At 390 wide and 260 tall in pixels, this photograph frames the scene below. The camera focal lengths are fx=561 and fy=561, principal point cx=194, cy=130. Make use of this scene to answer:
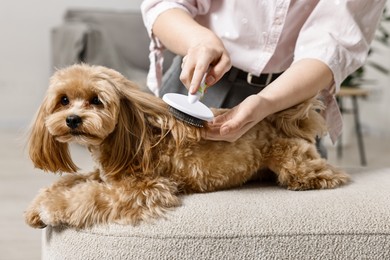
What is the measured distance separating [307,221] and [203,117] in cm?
24

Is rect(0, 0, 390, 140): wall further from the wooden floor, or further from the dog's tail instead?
the dog's tail

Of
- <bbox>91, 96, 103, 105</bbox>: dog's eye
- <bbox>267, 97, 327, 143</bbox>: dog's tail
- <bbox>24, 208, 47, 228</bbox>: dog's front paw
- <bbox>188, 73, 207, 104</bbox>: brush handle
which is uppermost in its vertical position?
<bbox>188, 73, 207, 104</bbox>: brush handle

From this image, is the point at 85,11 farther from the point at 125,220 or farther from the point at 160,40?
the point at 125,220

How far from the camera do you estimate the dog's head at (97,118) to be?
930 millimetres

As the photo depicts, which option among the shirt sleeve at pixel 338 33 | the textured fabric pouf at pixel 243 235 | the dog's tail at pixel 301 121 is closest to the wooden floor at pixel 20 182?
the textured fabric pouf at pixel 243 235

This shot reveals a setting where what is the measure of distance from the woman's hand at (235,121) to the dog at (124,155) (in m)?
0.02

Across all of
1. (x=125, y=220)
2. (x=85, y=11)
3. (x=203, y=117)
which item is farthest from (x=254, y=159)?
(x=85, y=11)

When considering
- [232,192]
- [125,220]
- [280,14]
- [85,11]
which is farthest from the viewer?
[85,11]

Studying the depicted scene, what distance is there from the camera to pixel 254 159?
3.48ft

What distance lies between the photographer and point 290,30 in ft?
4.09

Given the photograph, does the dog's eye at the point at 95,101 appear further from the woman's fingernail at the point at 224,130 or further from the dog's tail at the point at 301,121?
→ the dog's tail at the point at 301,121

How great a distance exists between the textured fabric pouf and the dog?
0.10 ft

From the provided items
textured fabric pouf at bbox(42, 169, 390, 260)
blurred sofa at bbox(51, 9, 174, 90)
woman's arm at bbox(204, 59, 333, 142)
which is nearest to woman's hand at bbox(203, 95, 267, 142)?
woman's arm at bbox(204, 59, 333, 142)

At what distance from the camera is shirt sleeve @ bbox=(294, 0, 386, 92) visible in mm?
1135
